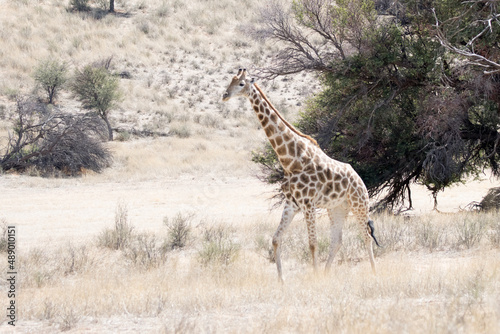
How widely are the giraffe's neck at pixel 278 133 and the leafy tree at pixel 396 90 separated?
196 inches

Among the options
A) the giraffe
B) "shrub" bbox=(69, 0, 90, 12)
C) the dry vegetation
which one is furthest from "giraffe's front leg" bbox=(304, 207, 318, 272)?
"shrub" bbox=(69, 0, 90, 12)

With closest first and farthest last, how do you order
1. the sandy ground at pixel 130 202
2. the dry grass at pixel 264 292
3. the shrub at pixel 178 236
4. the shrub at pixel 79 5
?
the dry grass at pixel 264 292 → the shrub at pixel 178 236 → the sandy ground at pixel 130 202 → the shrub at pixel 79 5

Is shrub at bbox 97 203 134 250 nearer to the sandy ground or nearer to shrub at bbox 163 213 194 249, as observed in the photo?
shrub at bbox 163 213 194 249

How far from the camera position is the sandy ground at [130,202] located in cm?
1294

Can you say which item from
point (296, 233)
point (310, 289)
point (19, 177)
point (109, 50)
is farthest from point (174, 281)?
point (109, 50)

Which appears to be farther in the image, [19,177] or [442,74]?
[19,177]

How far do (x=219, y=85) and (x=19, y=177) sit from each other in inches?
698

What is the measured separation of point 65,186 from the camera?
61.9ft

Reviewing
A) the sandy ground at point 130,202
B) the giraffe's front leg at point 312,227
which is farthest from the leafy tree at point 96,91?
the giraffe's front leg at point 312,227

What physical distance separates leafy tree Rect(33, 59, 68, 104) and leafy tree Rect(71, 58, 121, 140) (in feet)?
5.88

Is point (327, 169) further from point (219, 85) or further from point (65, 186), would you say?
point (219, 85)

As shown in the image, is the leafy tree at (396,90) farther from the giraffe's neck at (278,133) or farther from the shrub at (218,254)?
the shrub at (218,254)

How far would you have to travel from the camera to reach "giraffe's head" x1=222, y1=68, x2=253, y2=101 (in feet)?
25.2

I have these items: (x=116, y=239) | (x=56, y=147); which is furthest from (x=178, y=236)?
(x=56, y=147)
